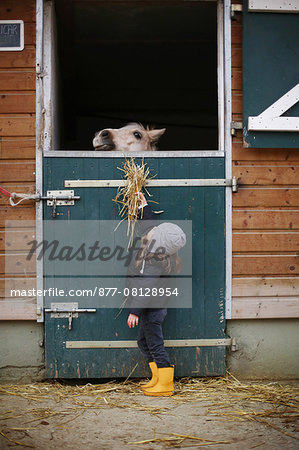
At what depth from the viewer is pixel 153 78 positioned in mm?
7133

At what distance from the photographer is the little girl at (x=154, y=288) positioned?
3.54m

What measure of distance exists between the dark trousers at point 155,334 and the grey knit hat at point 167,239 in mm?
528

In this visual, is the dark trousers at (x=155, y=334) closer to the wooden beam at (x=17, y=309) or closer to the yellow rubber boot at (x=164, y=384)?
the yellow rubber boot at (x=164, y=384)

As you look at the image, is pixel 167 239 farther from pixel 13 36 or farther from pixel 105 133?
pixel 13 36

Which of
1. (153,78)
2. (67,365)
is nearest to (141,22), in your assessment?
(153,78)

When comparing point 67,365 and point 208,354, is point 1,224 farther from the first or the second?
point 208,354

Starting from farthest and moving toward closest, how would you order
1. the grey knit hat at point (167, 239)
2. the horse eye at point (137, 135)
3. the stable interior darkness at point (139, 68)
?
the stable interior darkness at point (139, 68) → the horse eye at point (137, 135) → the grey knit hat at point (167, 239)

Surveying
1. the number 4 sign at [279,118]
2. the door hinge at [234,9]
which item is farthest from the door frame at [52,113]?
the number 4 sign at [279,118]

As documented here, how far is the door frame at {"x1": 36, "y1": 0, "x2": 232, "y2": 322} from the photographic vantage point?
3879 millimetres

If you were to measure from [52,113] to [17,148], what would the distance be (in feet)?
1.41

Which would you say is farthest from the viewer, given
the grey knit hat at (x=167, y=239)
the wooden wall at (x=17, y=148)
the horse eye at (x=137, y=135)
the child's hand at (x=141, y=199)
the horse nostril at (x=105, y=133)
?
the horse eye at (x=137, y=135)

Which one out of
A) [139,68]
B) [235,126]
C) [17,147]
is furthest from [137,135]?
[139,68]

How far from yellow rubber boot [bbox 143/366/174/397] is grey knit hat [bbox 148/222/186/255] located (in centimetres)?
92

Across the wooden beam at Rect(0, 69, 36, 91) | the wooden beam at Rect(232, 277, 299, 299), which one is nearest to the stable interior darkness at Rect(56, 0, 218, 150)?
the wooden beam at Rect(0, 69, 36, 91)
